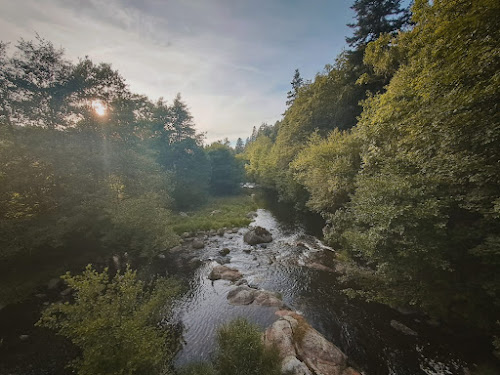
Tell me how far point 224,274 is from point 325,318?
6.95 meters

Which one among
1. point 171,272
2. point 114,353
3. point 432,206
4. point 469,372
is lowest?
point 171,272

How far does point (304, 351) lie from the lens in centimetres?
789

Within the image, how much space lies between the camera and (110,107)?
20969 millimetres

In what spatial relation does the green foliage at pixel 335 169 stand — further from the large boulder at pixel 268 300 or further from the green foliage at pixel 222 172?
the green foliage at pixel 222 172

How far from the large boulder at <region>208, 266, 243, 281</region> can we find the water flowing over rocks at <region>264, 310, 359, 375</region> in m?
5.79

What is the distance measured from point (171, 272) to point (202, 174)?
28726 mm

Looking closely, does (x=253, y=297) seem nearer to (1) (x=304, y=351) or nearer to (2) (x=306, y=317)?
(2) (x=306, y=317)

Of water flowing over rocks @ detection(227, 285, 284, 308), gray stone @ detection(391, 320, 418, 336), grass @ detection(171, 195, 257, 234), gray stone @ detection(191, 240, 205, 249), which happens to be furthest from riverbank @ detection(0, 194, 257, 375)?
gray stone @ detection(391, 320, 418, 336)

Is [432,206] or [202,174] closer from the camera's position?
[432,206]

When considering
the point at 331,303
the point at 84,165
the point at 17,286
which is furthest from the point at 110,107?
the point at 331,303

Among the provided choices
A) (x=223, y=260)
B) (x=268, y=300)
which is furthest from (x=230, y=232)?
(x=268, y=300)

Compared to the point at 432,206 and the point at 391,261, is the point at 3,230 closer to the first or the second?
the point at 391,261

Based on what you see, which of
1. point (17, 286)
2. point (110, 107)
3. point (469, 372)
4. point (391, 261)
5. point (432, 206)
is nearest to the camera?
point (469, 372)

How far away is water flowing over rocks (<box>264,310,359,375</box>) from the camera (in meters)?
7.18
